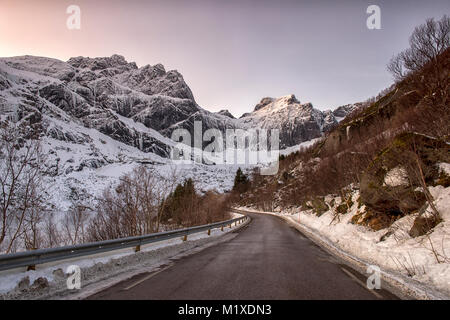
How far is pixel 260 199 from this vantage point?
277ft

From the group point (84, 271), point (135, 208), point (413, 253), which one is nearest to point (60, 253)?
point (84, 271)

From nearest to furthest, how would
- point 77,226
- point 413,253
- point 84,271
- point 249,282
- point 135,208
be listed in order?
1. point 249,282
2. point 84,271
3. point 413,253
4. point 135,208
5. point 77,226

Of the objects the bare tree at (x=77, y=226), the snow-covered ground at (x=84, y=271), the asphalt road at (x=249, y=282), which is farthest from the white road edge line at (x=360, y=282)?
the bare tree at (x=77, y=226)

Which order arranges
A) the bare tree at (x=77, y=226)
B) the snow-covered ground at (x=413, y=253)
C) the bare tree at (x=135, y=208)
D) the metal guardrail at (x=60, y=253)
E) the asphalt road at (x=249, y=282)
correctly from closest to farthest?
1. the asphalt road at (x=249, y=282)
2. the metal guardrail at (x=60, y=253)
3. the snow-covered ground at (x=413, y=253)
4. the bare tree at (x=135, y=208)
5. the bare tree at (x=77, y=226)

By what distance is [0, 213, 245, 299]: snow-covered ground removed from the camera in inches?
202

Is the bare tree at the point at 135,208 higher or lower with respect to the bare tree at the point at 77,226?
higher

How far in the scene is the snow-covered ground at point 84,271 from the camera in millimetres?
5124

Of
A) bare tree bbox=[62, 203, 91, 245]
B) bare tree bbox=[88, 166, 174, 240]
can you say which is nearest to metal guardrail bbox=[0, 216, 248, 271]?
bare tree bbox=[88, 166, 174, 240]

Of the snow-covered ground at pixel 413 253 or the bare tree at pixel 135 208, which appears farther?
the bare tree at pixel 135 208

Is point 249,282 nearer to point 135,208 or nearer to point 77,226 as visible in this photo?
point 135,208

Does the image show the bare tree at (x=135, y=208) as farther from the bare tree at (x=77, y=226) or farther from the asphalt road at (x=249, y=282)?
the asphalt road at (x=249, y=282)

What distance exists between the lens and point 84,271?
6781 mm

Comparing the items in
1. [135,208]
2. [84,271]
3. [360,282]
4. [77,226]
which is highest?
[135,208]
